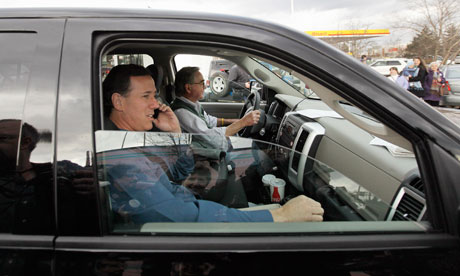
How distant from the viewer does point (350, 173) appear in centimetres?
189

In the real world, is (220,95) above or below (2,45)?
below

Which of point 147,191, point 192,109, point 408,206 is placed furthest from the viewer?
point 192,109

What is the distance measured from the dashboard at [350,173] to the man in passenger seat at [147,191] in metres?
0.20

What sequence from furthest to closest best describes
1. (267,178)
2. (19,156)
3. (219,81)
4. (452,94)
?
(452,94) → (219,81) → (267,178) → (19,156)

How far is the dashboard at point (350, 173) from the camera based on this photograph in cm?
124

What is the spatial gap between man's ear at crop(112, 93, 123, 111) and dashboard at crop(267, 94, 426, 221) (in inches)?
31.7

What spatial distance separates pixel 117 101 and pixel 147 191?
1.95 feet

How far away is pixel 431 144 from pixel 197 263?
785 mm

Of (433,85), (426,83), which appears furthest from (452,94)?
(426,83)

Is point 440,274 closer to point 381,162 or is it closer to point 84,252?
point 381,162

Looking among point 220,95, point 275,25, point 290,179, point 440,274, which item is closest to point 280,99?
point 220,95

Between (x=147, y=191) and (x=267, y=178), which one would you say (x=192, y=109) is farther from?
(x=147, y=191)

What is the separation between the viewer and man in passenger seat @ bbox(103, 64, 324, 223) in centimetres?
108

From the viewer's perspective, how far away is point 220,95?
170 inches
